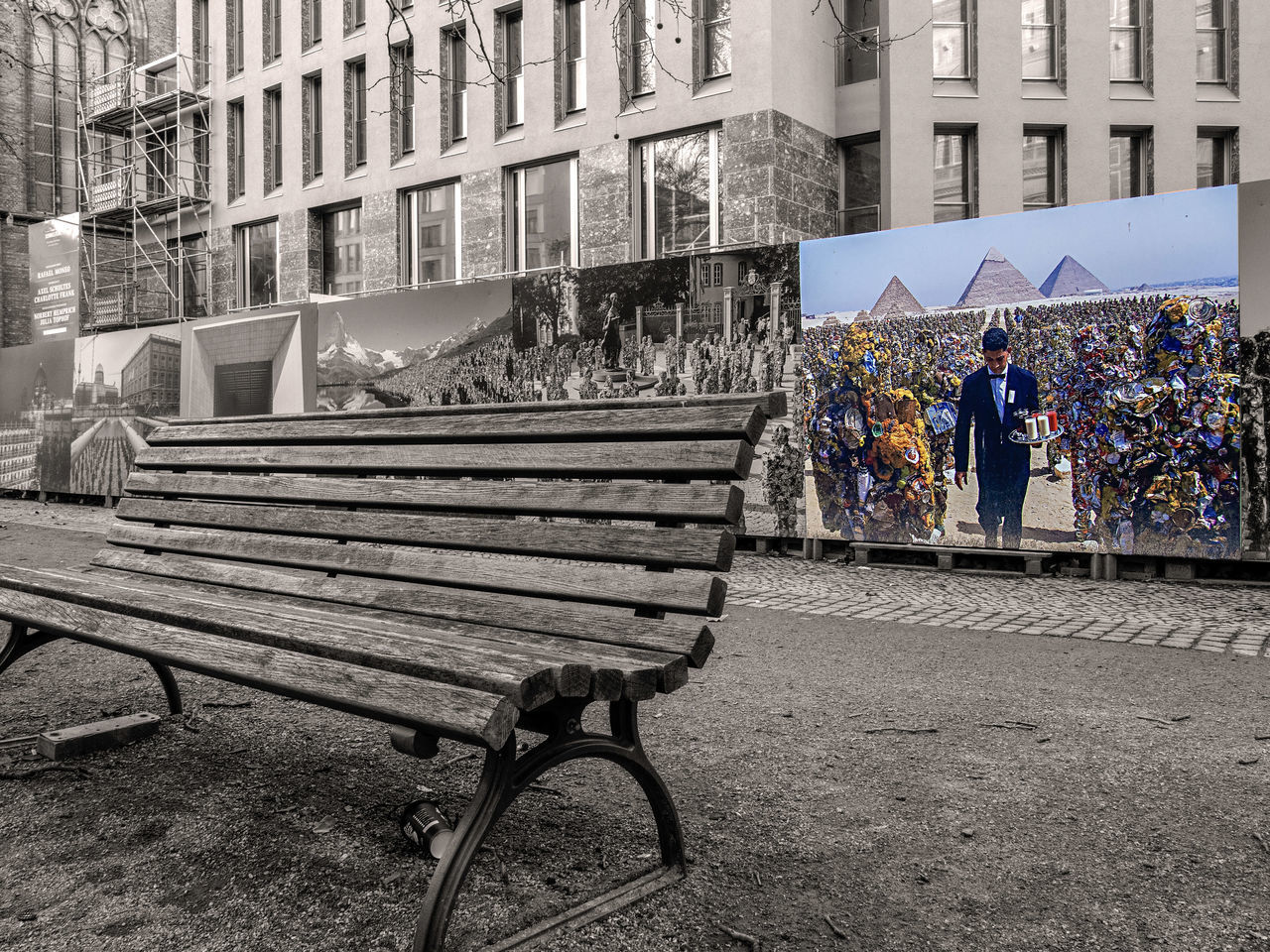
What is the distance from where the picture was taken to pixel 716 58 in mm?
19438

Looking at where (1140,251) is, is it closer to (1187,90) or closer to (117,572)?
(117,572)

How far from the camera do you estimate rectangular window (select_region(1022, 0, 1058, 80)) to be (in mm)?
20812

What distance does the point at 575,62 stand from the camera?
2131 centimetres

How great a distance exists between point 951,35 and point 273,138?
651 inches

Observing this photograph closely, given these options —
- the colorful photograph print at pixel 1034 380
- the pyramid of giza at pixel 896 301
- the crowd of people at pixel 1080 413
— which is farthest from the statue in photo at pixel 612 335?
the pyramid of giza at pixel 896 301

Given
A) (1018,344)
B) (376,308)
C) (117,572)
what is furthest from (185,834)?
(376,308)

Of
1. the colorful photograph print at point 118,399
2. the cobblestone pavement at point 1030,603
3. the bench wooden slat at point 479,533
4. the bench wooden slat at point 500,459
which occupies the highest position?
the colorful photograph print at point 118,399

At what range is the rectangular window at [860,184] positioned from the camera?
2088cm

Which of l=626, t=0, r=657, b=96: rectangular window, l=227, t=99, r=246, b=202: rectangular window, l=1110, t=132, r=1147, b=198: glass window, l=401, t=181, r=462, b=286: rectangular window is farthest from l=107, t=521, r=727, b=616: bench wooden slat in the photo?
l=227, t=99, r=246, b=202: rectangular window

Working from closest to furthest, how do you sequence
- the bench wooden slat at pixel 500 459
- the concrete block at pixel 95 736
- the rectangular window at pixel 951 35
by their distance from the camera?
the bench wooden slat at pixel 500 459 < the concrete block at pixel 95 736 < the rectangular window at pixel 951 35

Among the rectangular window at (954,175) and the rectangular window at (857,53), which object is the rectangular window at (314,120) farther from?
the rectangular window at (954,175)

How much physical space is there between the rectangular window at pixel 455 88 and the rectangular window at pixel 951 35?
9.42m

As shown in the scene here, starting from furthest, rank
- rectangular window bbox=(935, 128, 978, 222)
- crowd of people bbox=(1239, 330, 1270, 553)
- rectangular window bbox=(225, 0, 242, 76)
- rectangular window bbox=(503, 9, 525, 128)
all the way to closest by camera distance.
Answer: rectangular window bbox=(225, 0, 242, 76) < rectangular window bbox=(503, 9, 525, 128) < rectangular window bbox=(935, 128, 978, 222) < crowd of people bbox=(1239, 330, 1270, 553)

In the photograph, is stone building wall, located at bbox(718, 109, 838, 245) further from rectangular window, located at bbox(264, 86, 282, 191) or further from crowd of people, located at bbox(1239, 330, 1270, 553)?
rectangular window, located at bbox(264, 86, 282, 191)
